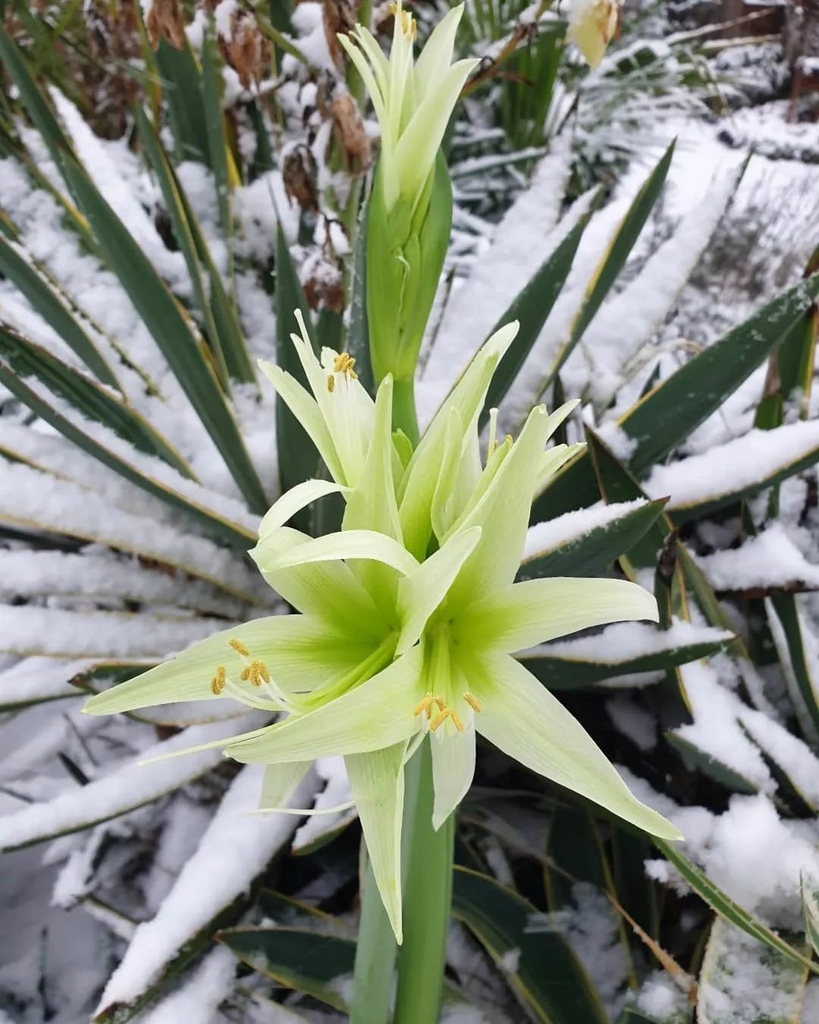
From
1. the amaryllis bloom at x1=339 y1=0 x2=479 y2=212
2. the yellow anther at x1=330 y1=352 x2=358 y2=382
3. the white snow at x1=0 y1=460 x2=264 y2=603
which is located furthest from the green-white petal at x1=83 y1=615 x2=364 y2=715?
the white snow at x1=0 y1=460 x2=264 y2=603

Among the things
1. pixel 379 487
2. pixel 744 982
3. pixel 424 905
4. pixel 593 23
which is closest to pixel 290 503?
pixel 379 487

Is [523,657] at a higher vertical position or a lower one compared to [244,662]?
lower

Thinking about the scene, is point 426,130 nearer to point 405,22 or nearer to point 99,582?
point 405,22

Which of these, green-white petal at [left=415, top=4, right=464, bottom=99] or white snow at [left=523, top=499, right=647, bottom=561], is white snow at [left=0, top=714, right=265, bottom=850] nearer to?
white snow at [left=523, top=499, right=647, bottom=561]

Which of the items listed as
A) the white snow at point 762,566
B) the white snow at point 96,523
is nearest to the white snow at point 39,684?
the white snow at point 96,523

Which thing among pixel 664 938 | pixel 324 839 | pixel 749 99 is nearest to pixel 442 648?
pixel 324 839

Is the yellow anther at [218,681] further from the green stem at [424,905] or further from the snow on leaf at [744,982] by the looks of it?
the snow on leaf at [744,982]

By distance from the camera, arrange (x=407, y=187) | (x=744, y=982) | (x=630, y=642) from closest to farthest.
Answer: (x=407, y=187) < (x=744, y=982) < (x=630, y=642)
